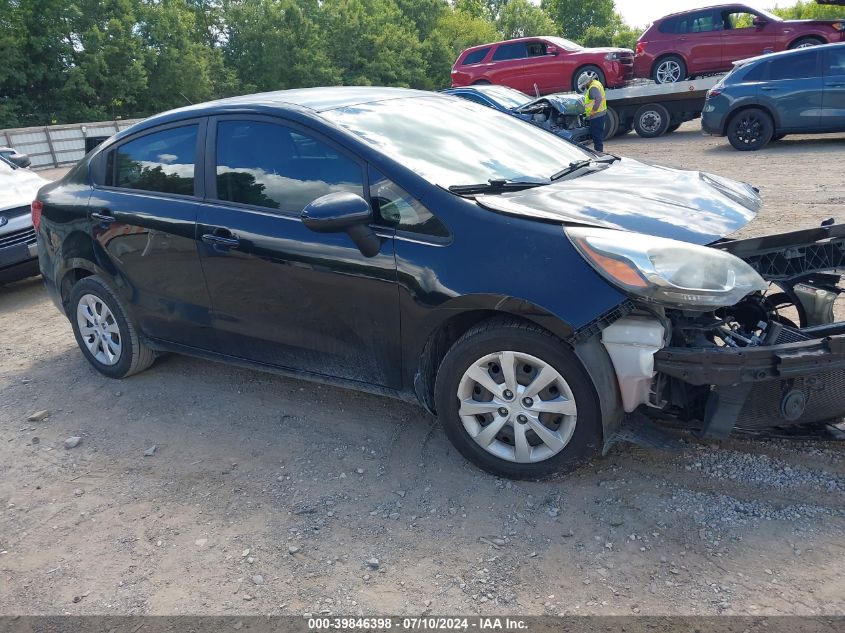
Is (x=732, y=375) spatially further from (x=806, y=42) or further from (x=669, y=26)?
(x=669, y=26)

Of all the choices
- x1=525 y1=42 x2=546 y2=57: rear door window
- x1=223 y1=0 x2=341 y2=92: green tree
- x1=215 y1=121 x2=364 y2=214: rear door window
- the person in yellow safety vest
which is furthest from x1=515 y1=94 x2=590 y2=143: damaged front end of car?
x1=223 y1=0 x2=341 y2=92: green tree

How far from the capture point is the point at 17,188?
8.07m

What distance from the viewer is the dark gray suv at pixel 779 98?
12219mm

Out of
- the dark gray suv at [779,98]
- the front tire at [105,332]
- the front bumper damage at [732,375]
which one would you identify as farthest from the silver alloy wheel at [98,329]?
the dark gray suv at [779,98]

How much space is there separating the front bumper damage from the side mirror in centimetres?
117

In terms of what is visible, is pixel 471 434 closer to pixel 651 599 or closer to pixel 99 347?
pixel 651 599

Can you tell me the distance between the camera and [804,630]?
248 cm

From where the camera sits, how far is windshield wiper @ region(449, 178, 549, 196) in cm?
352

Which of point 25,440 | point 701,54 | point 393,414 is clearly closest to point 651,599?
point 393,414

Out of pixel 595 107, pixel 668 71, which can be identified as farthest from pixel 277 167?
pixel 668 71

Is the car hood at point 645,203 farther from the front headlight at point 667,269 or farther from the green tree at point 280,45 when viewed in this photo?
the green tree at point 280,45

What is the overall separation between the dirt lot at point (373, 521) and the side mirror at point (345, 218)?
43.9 inches

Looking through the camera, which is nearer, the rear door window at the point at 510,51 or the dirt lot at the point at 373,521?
the dirt lot at the point at 373,521

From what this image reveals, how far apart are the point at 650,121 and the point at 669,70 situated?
212cm
